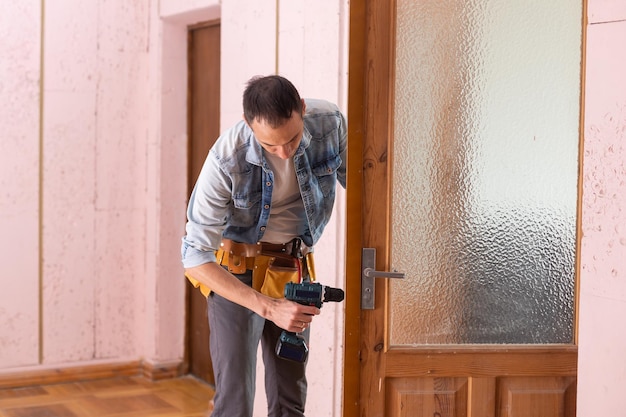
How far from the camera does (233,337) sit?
2582 millimetres

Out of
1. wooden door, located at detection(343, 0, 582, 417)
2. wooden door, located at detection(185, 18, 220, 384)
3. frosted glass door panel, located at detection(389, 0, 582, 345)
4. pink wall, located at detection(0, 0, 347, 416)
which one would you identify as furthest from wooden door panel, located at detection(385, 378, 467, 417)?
pink wall, located at detection(0, 0, 347, 416)

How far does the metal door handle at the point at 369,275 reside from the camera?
2.51 m

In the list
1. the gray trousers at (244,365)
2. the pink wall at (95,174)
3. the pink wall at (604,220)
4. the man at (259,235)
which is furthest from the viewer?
the pink wall at (95,174)

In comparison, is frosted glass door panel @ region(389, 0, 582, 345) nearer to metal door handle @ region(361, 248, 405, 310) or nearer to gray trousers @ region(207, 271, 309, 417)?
metal door handle @ region(361, 248, 405, 310)

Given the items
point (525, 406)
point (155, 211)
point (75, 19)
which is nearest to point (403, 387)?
point (525, 406)

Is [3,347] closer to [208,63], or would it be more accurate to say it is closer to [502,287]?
[208,63]

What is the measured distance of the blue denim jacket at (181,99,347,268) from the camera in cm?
247

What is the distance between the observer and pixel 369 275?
2512mm

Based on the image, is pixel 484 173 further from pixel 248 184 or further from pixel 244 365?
pixel 244 365

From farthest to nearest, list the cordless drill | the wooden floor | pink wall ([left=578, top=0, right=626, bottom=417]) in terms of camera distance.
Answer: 1. the wooden floor
2. the cordless drill
3. pink wall ([left=578, top=0, right=626, bottom=417])

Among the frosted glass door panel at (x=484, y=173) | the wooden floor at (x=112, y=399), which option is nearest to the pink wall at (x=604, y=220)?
the frosted glass door panel at (x=484, y=173)

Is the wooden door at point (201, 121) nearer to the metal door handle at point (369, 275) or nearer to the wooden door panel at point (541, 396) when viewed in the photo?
the metal door handle at point (369, 275)

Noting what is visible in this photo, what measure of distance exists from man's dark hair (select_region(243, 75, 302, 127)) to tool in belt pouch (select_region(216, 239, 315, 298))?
464mm

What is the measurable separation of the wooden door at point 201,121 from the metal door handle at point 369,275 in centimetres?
248
